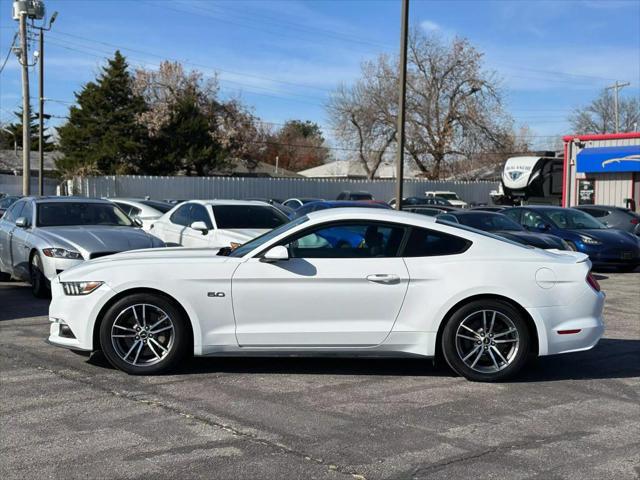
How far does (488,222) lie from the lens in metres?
16.0

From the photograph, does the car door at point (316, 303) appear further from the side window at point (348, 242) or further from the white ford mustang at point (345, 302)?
the side window at point (348, 242)

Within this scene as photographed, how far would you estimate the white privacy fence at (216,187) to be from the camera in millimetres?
41406

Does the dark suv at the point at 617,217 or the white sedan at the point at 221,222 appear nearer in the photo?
the white sedan at the point at 221,222

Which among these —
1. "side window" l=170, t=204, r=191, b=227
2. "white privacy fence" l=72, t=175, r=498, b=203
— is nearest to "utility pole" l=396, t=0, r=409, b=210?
"side window" l=170, t=204, r=191, b=227

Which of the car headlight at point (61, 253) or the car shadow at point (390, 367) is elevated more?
the car headlight at point (61, 253)

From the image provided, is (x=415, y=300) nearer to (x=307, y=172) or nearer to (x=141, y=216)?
(x=141, y=216)

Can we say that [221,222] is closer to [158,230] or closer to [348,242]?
[158,230]

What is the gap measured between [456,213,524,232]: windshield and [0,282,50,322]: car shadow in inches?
339

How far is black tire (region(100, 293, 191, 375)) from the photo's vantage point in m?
6.36

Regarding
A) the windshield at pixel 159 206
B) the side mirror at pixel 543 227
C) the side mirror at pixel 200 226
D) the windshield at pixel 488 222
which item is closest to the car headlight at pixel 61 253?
the side mirror at pixel 200 226

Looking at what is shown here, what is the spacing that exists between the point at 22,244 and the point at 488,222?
9375mm

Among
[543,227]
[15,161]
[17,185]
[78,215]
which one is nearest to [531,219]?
[543,227]

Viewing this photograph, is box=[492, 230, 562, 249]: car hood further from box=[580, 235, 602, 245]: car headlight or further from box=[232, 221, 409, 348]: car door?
box=[232, 221, 409, 348]: car door

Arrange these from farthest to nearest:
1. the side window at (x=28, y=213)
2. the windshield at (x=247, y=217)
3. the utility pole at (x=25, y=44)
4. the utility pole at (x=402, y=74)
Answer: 1. the utility pole at (x=25, y=44)
2. the utility pole at (x=402, y=74)
3. the windshield at (x=247, y=217)
4. the side window at (x=28, y=213)
